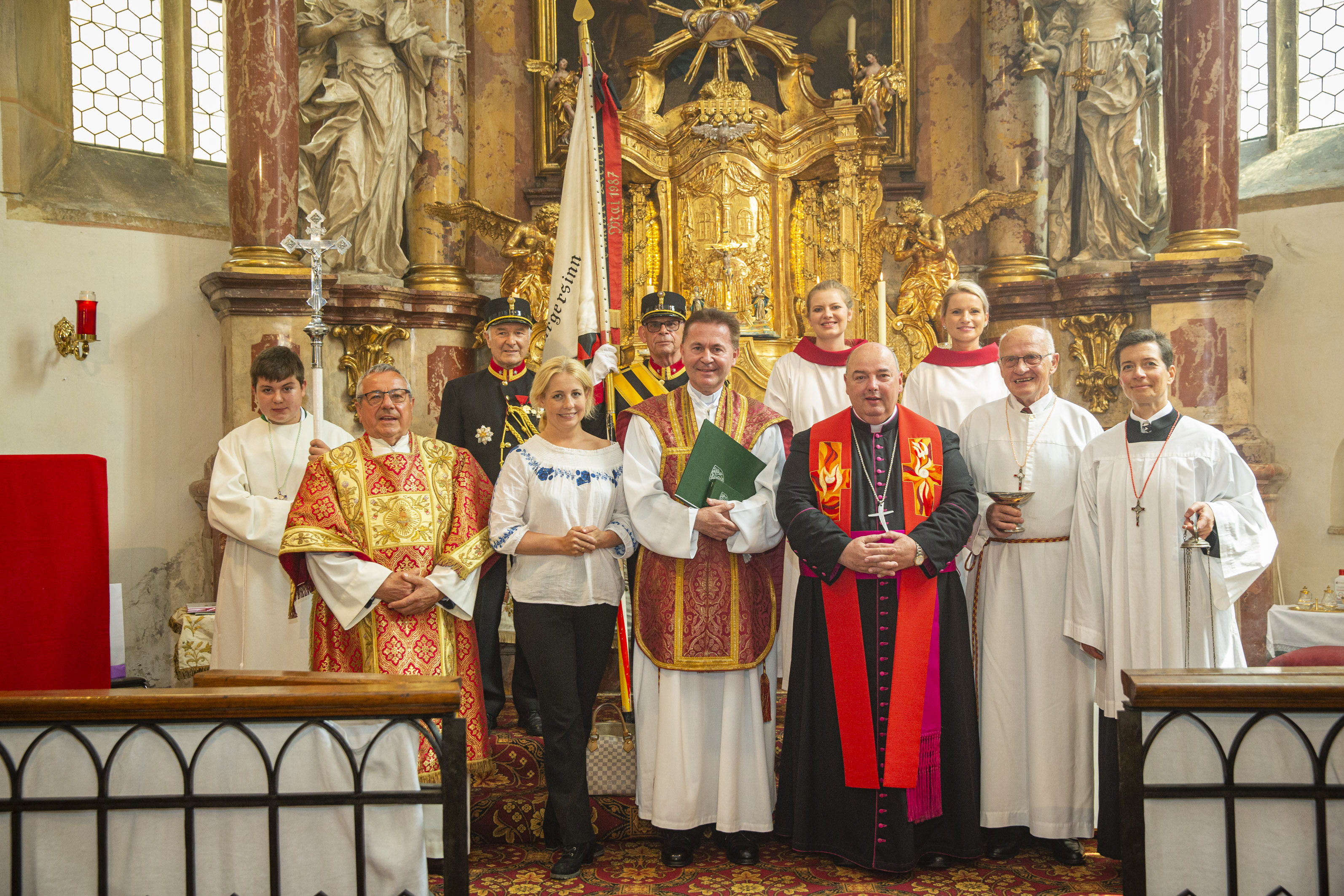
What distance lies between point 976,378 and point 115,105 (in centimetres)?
657

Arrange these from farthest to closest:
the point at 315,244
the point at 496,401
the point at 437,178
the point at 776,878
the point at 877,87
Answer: the point at 437,178, the point at 877,87, the point at 315,244, the point at 496,401, the point at 776,878

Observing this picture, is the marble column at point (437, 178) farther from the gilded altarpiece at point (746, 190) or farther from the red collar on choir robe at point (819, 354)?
the red collar on choir robe at point (819, 354)

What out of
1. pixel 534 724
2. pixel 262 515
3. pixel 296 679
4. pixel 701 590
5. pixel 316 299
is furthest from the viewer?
pixel 316 299

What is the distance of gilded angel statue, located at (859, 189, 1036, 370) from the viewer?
7449mm

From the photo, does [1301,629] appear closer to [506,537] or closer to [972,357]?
[972,357]

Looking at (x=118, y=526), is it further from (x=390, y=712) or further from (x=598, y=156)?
(x=390, y=712)

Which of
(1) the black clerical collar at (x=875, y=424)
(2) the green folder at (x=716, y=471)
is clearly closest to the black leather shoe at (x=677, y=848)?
(2) the green folder at (x=716, y=471)

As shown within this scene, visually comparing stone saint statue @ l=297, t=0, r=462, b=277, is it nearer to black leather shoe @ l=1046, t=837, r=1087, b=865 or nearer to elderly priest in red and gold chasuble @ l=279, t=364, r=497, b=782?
elderly priest in red and gold chasuble @ l=279, t=364, r=497, b=782

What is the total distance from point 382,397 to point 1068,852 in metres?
3.10

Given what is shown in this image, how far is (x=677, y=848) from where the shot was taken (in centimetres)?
401

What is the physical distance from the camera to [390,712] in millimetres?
2725

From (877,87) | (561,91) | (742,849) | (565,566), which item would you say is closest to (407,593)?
(565,566)

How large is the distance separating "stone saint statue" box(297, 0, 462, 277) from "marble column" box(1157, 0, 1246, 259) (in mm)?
5034

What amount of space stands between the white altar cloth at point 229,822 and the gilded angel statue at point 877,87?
19.9 ft
